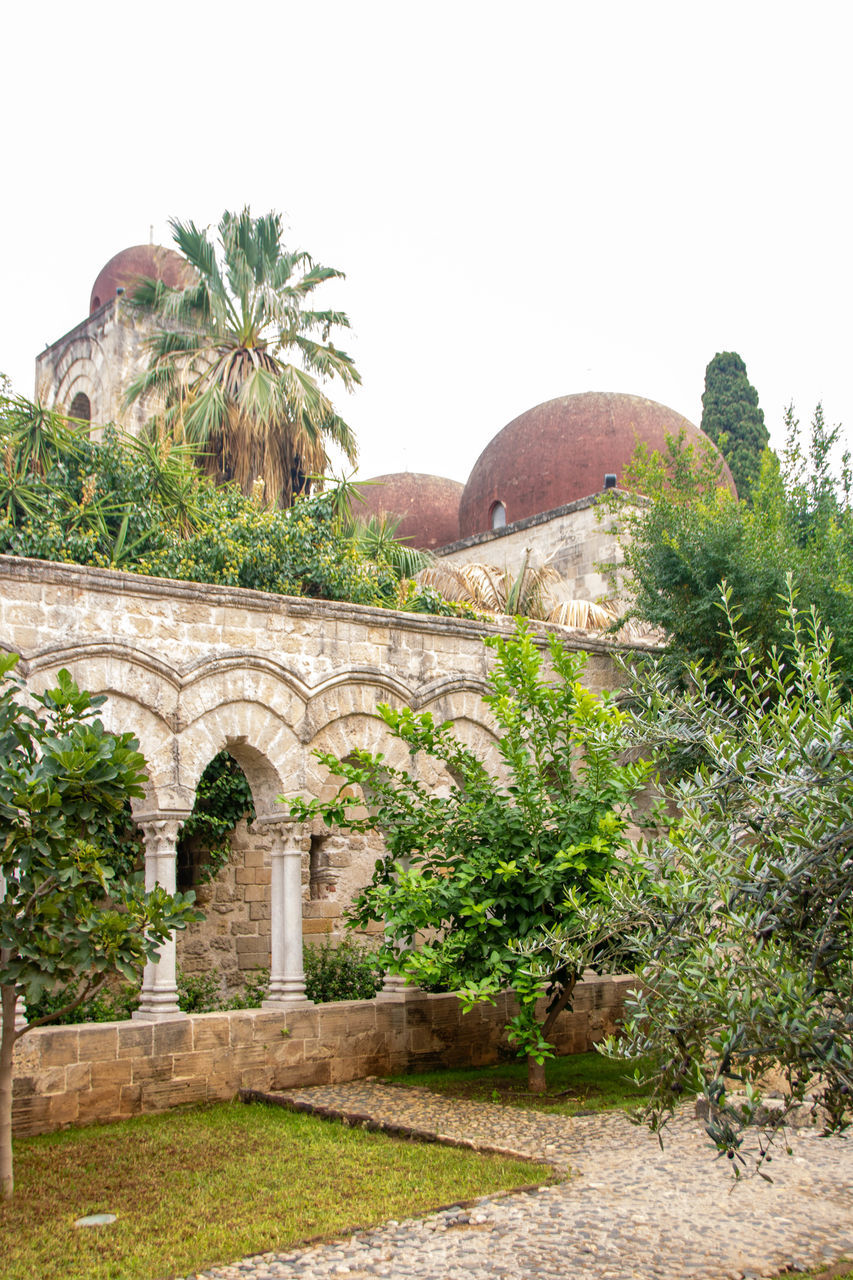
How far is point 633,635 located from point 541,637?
358 centimetres

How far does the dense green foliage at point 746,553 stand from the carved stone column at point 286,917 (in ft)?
10.7

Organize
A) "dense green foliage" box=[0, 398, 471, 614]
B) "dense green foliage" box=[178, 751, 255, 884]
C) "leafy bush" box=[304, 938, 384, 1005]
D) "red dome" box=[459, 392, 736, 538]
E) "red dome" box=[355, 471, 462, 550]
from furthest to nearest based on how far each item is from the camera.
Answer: "red dome" box=[355, 471, 462, 550]
"red dome" box=[459, 392, 736, 538]
"dense green foliage" box=[0, 398, 471, 614]
"dense green foliage" box=[178, 751, 255, 884]
"leafy bush" box=[304, 938, 384, 1005]

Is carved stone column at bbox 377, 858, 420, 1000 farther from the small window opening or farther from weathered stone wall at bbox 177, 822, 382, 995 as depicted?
the small window opening

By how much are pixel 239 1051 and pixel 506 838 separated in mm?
1996

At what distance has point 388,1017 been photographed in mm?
7492

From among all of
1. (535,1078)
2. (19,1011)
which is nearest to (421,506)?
(535,1078)

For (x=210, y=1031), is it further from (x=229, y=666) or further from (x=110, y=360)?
(x=110, y=360)

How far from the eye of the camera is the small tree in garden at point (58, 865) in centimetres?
448

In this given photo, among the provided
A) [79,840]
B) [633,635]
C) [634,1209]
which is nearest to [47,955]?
[79,840]

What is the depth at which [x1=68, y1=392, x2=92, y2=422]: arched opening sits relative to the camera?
1948cm

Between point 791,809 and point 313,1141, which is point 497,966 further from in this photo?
point 791,809

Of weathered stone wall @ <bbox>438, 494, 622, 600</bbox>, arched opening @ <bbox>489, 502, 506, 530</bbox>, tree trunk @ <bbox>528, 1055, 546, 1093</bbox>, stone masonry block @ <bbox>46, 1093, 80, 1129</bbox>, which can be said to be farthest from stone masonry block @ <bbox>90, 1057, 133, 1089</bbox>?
arched opening @ <bbox>489, 502, 506, 530</bbox>

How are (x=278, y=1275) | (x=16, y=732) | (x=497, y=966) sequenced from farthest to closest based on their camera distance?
(x=497, y=966)
(x=16, y=732)
(x=278, y=1275)

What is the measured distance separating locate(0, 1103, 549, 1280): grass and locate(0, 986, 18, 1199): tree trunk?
0.11 meters
